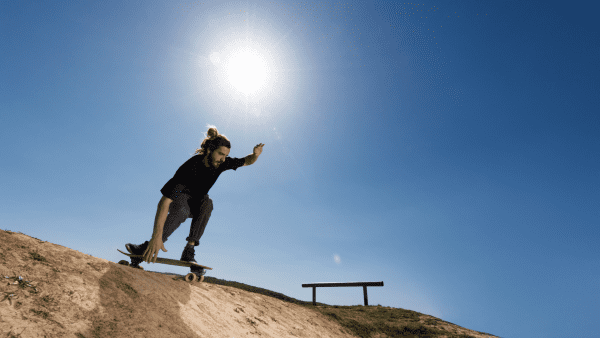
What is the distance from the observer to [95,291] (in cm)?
316

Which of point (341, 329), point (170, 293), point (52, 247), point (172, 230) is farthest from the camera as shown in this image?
point (341, 329)

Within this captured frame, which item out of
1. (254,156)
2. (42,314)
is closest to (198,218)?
(254,156)

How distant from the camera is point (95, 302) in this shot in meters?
3.00

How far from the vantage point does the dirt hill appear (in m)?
2.55

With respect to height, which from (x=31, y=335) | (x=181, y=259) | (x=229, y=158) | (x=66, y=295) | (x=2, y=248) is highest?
(x=229, y=158)

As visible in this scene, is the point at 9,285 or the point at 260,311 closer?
the point at 9,285

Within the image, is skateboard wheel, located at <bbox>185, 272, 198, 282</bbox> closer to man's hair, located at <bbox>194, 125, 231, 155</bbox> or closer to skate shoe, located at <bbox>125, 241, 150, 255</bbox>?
skate shoe, located at <bbox>125, 241, 150, 255</bbox>

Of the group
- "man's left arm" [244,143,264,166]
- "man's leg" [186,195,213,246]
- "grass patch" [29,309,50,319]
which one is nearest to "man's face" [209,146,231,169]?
"man's left arm" [244,143,264,166]

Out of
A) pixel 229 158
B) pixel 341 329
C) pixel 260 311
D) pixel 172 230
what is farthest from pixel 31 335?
pixel 341 329

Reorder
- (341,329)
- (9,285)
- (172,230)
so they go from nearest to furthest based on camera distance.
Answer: (9,285) < (172,230) < (341,329)

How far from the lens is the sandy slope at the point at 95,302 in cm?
254

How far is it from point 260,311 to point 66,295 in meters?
3.24

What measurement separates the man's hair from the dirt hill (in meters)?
2.00

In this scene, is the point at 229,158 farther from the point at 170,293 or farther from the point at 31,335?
the point at 31,335
